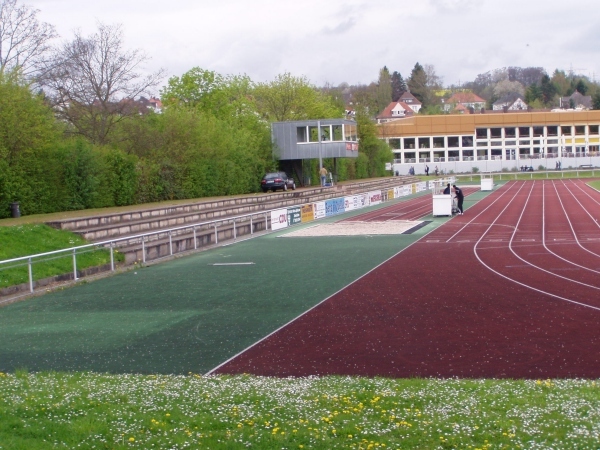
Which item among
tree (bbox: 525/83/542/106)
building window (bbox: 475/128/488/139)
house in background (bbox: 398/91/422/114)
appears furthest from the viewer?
house in background (bbox: 398/91/422/114)

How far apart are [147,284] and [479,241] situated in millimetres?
13343

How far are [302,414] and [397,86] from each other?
18607 cm

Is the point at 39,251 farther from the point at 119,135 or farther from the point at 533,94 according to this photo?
the point at 533,94

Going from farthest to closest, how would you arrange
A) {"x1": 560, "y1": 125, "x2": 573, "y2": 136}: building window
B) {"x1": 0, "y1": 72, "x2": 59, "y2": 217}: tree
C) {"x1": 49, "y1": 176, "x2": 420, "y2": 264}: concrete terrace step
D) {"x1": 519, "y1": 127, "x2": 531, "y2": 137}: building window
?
{"x1": 560, "y1": 125, "x2": 573, "y2": 136}: building window < {"x1": 519, "y1": 127, "x2": 531, "y2": 137}: building window < {"x1": 0, "y1": 72, "x2": 59, "y2": 217}: tree < {"x1": 49, "y1": 176, "x2": 420, "y2": 264}: concrete terrace step

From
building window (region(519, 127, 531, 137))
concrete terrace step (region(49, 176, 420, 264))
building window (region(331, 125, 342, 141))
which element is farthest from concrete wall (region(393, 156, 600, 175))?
concrete terrace step (region(49, 176, 420, 264))

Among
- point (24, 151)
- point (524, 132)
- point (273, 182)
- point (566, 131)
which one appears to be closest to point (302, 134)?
point (273, 182)

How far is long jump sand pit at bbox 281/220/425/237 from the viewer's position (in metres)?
32.6

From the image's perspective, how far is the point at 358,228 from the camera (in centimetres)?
3497

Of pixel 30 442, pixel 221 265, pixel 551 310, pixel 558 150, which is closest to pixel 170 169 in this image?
pixel 221 265

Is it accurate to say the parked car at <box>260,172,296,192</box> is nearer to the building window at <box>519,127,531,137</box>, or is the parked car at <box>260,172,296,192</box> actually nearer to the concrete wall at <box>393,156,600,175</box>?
the concrete wall at <box>393,156,600,175</box>

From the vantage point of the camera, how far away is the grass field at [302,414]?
19.4 ft

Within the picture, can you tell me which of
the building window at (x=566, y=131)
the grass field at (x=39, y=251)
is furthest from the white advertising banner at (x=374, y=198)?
the building window at (x=566, y=131)

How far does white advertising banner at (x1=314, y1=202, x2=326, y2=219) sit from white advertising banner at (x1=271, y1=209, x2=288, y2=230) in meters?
5.31

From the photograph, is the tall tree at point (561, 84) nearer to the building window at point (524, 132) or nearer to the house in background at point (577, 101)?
the house in background at point (577, 101)
